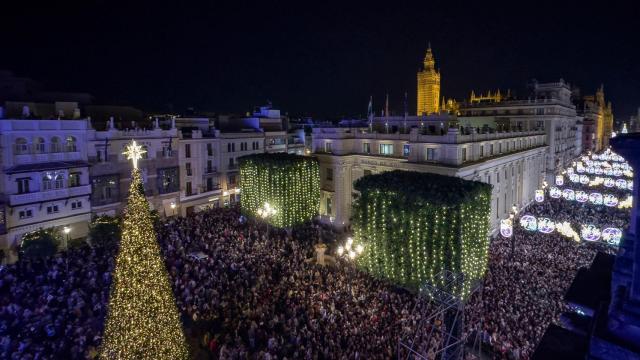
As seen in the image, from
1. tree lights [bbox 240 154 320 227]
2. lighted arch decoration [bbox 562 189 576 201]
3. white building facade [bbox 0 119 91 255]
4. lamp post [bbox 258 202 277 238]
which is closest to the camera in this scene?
white building facade [bbox 0 119 91 255]

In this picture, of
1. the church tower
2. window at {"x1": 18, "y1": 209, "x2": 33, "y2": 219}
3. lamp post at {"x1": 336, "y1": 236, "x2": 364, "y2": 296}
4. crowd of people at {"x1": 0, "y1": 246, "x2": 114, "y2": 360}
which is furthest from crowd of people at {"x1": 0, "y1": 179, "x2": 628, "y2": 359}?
the church tower

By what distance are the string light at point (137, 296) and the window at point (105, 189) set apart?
83.1 ft

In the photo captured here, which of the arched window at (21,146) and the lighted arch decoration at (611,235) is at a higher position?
the arched window at (21,146)

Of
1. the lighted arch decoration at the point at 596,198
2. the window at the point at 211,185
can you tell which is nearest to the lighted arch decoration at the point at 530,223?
the lighted arch decoration at the point at 596,198

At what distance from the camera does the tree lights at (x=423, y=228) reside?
2270cm

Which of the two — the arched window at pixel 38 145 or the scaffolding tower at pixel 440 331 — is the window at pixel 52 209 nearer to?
the arched window at pixel 38 145

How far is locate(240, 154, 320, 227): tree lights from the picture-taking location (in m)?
35.5

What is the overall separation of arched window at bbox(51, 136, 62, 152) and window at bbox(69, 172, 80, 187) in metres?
2.33

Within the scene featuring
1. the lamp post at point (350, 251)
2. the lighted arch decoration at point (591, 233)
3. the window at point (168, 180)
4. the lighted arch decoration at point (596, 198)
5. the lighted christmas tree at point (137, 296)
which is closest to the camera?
the lighted christmas tree at point (137, 296)

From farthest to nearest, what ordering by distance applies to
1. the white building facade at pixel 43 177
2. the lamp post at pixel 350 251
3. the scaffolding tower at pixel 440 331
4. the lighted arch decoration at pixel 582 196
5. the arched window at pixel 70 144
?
1. the lighted arch decoration at pixel 582 196
2. the arched window at pixel 70 144
3. the white building facade at pixel 43 177
4. the lamp post at pixel 350 251
5. the scaffolding tower at pixel 440 331

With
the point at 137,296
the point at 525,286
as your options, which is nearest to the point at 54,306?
the point at 137,296

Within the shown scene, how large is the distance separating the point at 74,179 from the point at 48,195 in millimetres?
2532

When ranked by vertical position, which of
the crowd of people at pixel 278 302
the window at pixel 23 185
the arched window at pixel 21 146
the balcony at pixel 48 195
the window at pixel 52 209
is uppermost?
the arched window at pixel 21 146

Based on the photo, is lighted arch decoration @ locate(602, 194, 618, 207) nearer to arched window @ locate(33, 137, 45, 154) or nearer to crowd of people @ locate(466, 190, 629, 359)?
crowd of people @ locate(466, 190, 629, 359)
